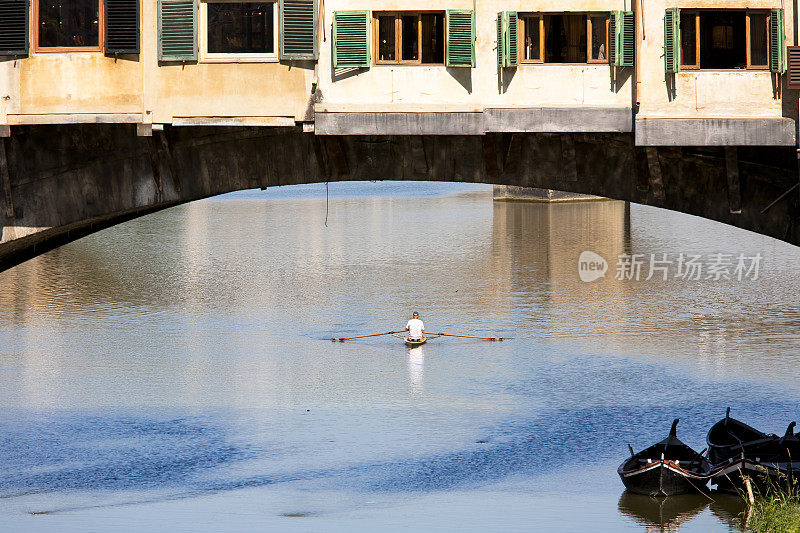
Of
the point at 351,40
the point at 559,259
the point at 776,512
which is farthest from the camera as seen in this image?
the point at 559,259

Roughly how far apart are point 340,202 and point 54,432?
7174 cm

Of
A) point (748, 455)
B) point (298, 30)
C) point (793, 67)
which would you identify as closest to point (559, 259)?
point (748, 455)

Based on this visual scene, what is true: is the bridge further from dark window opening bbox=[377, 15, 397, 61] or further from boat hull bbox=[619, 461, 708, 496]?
boat hull bbox=[619, 461, 708, 496]

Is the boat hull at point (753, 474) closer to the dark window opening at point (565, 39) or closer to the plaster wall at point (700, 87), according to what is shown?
the plaster wall at point (700, 87)

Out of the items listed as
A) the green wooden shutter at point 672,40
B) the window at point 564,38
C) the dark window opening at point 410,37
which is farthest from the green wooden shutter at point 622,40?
the dark window opening at point 410,37

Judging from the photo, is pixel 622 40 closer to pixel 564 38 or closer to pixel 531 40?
pixel 564 38

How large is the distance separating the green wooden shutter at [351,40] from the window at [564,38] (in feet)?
10.3

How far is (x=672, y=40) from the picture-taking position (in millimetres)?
22406

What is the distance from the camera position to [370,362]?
49.7 m

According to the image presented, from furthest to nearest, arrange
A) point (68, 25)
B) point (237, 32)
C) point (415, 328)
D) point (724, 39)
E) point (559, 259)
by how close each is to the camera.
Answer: point (559, 259) < point (415, 328) < point (724, 39) < point (237, 32) < point (68, 25)

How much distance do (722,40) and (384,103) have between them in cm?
697

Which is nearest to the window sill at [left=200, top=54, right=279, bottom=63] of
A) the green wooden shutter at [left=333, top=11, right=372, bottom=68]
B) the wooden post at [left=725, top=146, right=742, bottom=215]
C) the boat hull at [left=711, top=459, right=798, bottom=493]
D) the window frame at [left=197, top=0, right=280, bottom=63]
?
the window frame at [left=197, top=0, right=280, bottom=63]

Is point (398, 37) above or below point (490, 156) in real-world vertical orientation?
above

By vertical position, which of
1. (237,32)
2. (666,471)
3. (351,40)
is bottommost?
(666,471)
